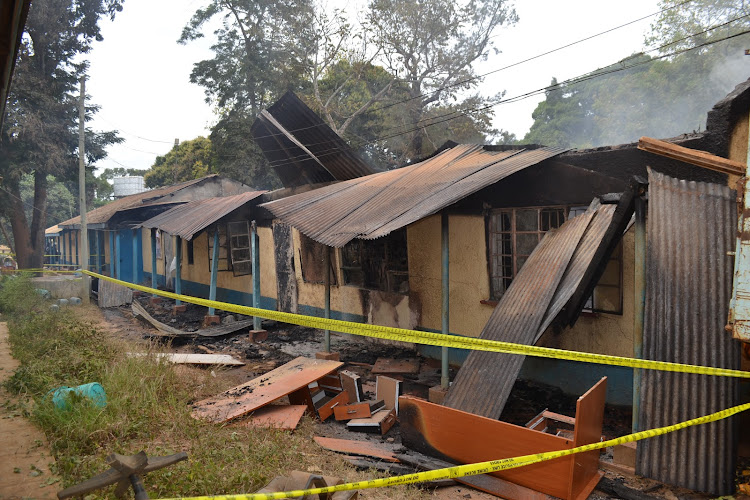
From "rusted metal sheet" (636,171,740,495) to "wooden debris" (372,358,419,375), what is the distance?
4378 millimetres

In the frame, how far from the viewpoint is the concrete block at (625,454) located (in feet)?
14.7

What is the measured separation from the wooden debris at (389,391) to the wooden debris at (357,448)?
3.61ft

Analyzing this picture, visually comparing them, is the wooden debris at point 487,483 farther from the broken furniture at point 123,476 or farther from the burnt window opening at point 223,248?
the burnt window opening at point 223,248

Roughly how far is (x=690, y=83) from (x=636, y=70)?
4.75 metres

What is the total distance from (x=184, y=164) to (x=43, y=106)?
1356 cm

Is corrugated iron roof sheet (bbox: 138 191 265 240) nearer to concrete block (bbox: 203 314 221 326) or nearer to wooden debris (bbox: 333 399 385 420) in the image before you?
concrete block (bbox: 203 314 221 326)

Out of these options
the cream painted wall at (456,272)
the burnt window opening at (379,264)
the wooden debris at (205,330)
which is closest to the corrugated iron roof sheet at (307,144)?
the burnt window opening at (379,264)

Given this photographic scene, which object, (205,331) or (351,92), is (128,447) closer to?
(205,331)

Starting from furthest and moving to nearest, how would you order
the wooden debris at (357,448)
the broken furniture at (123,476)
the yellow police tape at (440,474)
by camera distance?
the wooden debris at (357,448) < the broken furniture at (123,476) < the yellow police tape at (440,474)

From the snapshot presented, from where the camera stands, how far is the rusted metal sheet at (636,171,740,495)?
12.9ft

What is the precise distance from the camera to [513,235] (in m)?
7.57

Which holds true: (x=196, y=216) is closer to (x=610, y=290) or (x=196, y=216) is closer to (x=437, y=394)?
(x=437, y=394)

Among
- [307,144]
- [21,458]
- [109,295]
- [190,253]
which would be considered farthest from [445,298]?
[109,295]

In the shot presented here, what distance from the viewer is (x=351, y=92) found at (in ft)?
88.6
